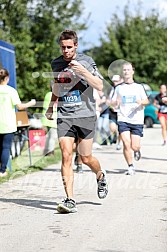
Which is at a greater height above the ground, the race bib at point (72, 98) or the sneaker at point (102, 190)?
the race bib at point (72, 98)

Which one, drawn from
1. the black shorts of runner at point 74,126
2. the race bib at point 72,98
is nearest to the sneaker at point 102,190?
the black shorts of runner at point 74,126

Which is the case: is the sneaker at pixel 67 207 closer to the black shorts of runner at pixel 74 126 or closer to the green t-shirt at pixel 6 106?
the black shorts of runner at pixel 74 126

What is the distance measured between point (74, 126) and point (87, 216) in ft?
3.57

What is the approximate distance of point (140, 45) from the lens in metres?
48.7

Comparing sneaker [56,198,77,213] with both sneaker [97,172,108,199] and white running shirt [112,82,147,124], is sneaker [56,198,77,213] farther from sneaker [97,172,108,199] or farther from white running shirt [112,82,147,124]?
white running shirt [112,82,147,124]

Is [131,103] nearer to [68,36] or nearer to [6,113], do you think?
[6,113]

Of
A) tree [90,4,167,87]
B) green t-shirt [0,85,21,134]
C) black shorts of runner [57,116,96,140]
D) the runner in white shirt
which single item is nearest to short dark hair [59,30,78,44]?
black shorts of runner [57,116,96,140]

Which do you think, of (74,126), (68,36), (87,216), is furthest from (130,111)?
(87,216)

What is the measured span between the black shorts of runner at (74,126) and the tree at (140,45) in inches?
1592

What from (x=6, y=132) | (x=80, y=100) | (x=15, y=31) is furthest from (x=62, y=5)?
(x=80, y=100)

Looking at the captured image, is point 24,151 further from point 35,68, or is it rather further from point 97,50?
point 97,50

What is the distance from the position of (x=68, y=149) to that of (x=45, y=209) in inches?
32.3

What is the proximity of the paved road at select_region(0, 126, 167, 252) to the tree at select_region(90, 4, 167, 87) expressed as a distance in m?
37.7

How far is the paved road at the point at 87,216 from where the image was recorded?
5.87m
